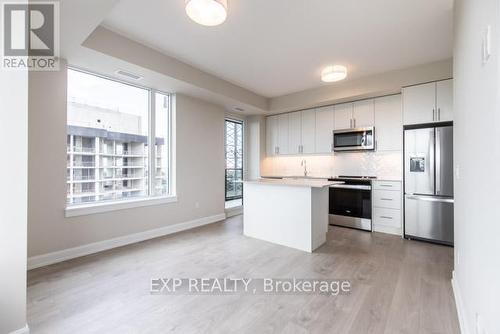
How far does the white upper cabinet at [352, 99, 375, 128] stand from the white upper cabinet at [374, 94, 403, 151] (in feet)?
0.30

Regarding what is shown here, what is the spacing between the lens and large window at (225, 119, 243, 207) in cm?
585

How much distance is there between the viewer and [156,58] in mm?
3367

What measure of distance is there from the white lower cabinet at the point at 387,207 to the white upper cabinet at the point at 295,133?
195cm

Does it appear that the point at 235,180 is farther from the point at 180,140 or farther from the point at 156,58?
the point at 156,58

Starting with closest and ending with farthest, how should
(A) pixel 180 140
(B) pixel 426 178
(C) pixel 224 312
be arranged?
(C) pixel 224 312, (B) pixel 426 178, (A) pixel 180 140

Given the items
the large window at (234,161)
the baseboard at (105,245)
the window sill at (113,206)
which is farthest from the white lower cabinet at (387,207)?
the window sill at (113,206)

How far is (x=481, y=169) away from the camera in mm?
1207

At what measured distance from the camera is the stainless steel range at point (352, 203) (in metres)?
4.37

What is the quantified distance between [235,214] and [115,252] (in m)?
2.88

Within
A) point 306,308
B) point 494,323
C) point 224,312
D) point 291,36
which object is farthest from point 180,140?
point 494,323

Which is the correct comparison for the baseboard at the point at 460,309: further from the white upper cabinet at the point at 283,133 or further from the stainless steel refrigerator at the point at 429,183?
the white upper cabinet at the point at 283,133

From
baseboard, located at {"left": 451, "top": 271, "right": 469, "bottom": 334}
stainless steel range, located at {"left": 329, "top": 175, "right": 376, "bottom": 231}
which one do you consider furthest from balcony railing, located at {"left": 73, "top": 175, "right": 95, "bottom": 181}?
baseboard, located at {"left": 451, "top": 271, "right": 469, "bottom": 334}

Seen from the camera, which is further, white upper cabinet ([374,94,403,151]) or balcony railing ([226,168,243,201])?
balcony railing ([226,168,243,201])

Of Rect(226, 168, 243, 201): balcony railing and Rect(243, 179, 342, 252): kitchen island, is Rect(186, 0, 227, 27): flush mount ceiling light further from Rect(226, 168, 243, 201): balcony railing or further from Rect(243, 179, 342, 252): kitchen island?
Rect(226, 168, 243, 201): balcony railing
